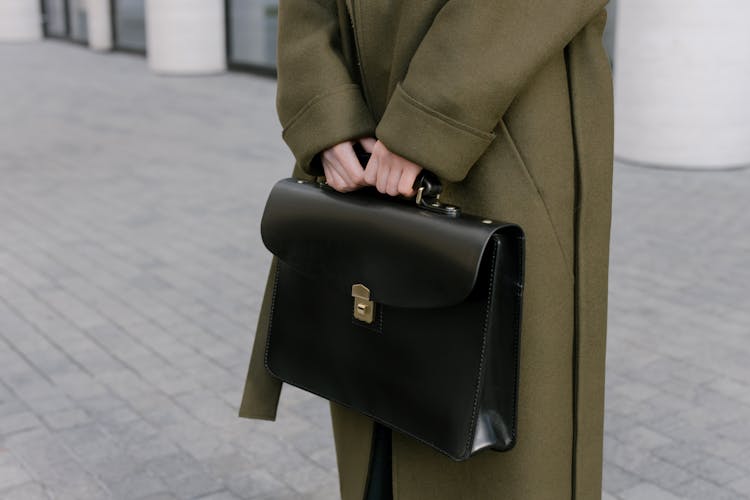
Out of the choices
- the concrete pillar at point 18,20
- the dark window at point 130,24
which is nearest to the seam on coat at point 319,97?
the dark window at point 130,24

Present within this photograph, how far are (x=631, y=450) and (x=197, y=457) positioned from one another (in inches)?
56.8

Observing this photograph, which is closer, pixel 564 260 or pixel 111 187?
pixel 564 260

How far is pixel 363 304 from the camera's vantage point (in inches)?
74.2

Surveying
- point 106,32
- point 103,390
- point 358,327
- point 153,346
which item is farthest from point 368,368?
point 106,32

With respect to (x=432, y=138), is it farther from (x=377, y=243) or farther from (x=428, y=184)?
(x=377, y=243)

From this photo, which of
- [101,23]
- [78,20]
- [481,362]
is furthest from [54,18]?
[481,362]

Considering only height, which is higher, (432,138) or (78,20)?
(432,138)

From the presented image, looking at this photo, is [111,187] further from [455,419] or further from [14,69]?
[14,69]

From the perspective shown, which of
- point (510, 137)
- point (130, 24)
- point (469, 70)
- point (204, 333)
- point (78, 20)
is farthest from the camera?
point (78, 20)

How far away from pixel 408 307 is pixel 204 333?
2.97m

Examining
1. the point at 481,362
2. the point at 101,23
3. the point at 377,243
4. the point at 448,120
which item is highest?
the point at 448,120

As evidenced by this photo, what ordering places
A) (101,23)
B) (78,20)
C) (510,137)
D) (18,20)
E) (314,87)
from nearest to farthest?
(510,137) < (314,87) < (101,23) < (78,20) < (18,20)

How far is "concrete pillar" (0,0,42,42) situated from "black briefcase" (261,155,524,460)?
1973 centimetres

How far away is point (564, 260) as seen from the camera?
73.7 inches
